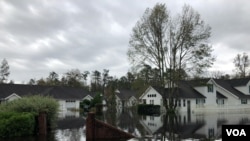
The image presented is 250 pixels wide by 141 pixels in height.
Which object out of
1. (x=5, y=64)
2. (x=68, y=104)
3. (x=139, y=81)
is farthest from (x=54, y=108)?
(x=5, y=64)

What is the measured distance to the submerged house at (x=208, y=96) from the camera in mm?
55237

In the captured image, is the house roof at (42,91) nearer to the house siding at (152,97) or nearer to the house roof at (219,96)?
the house siding at (152,97)

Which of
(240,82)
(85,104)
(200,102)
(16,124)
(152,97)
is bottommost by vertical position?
(85,104)

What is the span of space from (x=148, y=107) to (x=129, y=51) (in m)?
11.5

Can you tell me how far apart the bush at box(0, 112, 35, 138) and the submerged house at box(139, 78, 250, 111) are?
3547cm

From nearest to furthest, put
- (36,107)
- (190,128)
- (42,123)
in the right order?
1. (42,123)
2. (36,107)
3. (190,128)

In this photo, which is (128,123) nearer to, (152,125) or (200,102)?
(152,125)

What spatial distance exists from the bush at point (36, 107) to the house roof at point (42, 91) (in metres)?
35.8

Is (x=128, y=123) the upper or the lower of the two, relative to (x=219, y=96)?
lower

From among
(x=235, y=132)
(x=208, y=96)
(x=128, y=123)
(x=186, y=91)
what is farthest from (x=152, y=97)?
(x=235, y=132)

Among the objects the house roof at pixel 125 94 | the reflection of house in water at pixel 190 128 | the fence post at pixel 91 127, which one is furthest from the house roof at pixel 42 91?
the fence post at pixel 91 127

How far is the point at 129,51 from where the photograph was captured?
44781mm

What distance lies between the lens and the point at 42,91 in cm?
6619

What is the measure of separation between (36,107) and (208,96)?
139 ft
